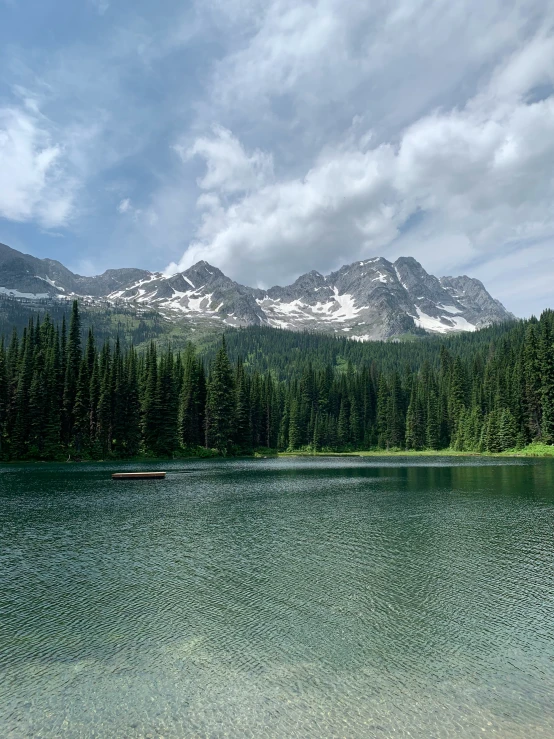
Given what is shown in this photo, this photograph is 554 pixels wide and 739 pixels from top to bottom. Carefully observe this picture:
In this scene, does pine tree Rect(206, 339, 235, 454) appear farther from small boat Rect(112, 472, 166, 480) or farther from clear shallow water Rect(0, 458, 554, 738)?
clear shallow water Rect(0, 458, 554, 738)

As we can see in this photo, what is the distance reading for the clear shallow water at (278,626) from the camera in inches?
486

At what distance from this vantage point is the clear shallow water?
1234cm

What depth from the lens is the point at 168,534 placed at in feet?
112

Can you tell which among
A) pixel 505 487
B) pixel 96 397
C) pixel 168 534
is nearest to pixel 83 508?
pixel 168 534

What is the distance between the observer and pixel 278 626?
1809 centimetres

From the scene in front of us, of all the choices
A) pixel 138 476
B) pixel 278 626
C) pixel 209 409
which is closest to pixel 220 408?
pixel 209 409

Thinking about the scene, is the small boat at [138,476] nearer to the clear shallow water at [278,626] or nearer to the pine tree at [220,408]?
the clear shallow water at [278,626]

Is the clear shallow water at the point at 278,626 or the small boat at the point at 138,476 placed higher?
the small boat at the point at 138,476

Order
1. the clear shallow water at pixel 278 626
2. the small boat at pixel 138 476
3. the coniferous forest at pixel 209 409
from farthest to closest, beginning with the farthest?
the coniferous forest at pixel 209 409
the small boat at pixel 138 476
the clear shallow water at pixel 278 626

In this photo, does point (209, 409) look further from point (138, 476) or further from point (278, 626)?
point (278, 626)

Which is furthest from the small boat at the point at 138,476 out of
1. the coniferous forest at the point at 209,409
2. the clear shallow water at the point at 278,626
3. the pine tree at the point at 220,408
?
the pine tree at the point at 220,408

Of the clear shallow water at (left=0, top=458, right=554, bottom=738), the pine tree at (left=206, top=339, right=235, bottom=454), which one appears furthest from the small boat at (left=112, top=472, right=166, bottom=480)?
the pine tree at (left=206, top=339, right=235, bottom=454)

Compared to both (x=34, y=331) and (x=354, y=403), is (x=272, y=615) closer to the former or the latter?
(x=34, y=331)

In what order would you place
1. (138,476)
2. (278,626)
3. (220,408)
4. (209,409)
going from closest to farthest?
(278,626), (138,476), (220,408), (209,409)
